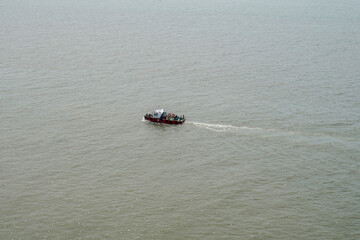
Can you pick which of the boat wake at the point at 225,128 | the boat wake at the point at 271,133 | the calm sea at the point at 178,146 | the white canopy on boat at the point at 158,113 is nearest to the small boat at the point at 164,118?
the white canopy on boat at the point at 158,113

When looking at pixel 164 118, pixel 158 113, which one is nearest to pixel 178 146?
pixel 164 118

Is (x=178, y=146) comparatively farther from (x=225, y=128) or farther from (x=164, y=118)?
(x=225, y=128)

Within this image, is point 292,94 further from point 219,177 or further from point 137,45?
point 137,45

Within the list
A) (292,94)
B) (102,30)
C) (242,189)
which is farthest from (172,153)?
(102,30)

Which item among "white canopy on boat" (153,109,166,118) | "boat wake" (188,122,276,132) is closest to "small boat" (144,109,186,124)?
"white canopy on boat" (153,109,166,118)

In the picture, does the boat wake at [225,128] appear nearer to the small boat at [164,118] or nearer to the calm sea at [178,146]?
the calm sea at [178,146]

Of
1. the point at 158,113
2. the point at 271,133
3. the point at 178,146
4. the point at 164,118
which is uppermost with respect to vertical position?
the point at 158,113
